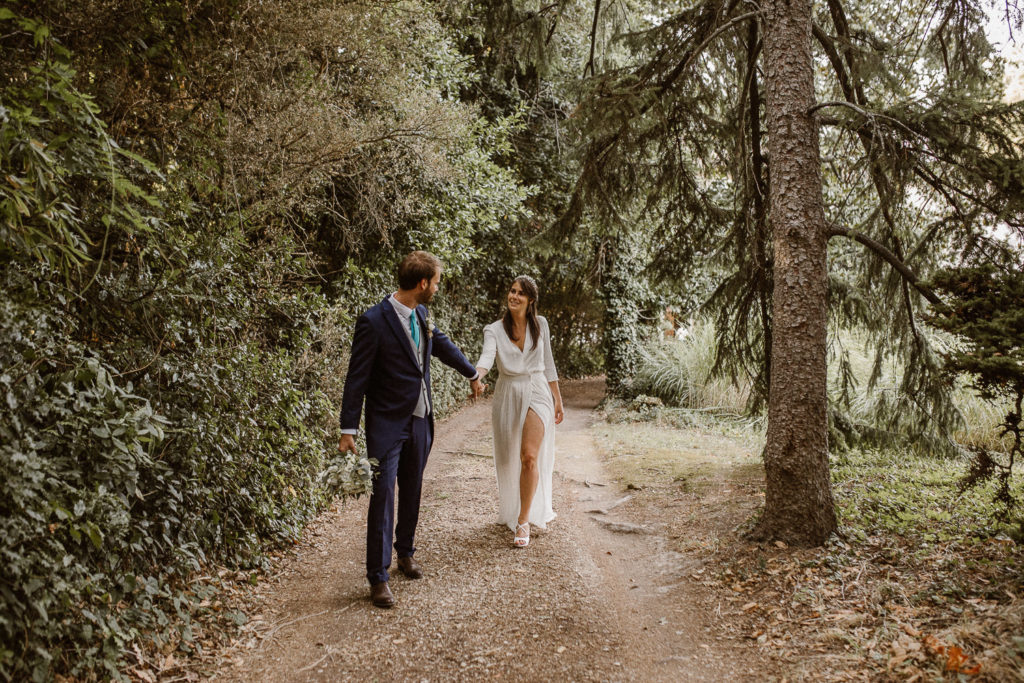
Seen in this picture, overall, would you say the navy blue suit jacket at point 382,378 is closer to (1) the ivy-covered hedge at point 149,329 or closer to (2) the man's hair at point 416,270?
(2) the man's hair at point 416,270

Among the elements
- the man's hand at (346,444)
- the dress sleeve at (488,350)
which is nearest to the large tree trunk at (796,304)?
the dress sleeve at (488,350)

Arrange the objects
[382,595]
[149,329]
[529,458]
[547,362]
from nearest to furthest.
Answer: [149,329] → [382,595] → [529,458] → [547,362]

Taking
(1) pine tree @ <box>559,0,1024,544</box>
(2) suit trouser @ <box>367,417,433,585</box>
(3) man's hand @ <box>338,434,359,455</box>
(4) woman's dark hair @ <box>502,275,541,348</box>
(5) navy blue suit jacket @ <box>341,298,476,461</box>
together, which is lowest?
(2) suit trouser @ <box>367,417,433,585</box>

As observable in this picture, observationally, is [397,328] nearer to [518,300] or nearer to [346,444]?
[346,444]

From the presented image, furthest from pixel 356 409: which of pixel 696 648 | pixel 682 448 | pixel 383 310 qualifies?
pixel 682 448

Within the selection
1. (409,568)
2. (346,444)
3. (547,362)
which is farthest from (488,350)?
(409,568)

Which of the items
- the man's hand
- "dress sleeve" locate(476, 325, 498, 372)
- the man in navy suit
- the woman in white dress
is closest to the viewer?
the man's hand

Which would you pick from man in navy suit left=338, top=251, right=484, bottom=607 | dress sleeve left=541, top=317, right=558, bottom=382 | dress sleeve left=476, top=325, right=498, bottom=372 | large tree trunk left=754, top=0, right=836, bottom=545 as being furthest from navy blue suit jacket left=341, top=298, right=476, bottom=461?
large tree trunk left=754, top=0, right=836, bottom=545

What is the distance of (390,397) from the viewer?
4.13 metres

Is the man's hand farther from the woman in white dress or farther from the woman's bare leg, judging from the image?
the woman's bare leg

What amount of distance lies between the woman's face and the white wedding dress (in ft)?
0.56

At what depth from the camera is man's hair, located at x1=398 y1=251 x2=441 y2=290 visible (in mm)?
4180

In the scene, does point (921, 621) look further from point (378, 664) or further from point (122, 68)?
point (122, 68)

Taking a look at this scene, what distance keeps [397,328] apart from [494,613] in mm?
1942
